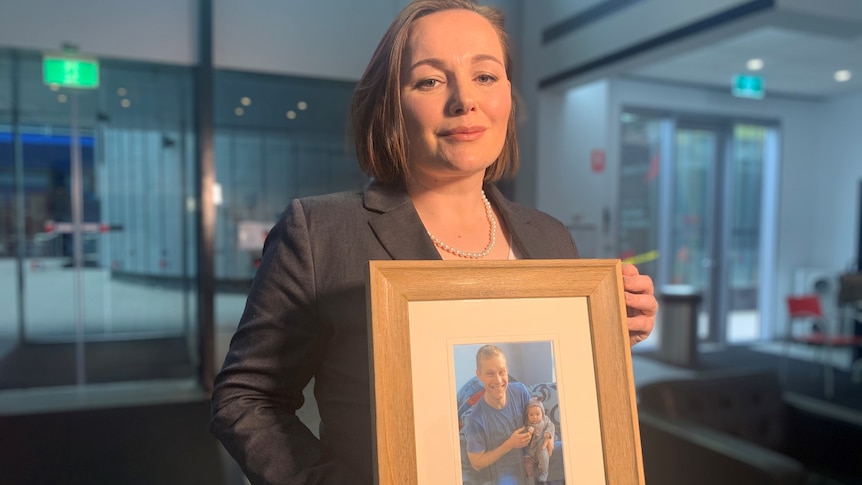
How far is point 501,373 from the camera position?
655 millimetres

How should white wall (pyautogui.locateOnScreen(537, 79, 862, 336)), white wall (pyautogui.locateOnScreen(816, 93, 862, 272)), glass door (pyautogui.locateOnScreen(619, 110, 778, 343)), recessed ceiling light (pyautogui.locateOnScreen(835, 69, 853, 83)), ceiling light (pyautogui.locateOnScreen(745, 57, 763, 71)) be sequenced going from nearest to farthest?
1. ceiling light (pyautogui.locateOnScreen(745, 57, 763, 71))
2. recessed ceiling light (pyautogui.locateOnScreen(835, 69, 853, 83))
3. glass door (pyautogui.locateOnScreen(619, 110, 778, 343))
4. white wall (pyautogui.locateOnScreen(537, 79, 862, 336))
5. white wall (pyautogui.locateOnScreen(816, 93, 862, 272))

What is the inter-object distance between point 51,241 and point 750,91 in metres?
7.13

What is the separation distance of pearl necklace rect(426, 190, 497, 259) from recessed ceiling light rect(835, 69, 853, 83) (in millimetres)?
7269

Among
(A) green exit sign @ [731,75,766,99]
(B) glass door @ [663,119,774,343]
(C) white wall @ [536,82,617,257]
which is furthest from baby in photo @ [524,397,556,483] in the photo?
(A) green exit sign @ [731,75,766,99]

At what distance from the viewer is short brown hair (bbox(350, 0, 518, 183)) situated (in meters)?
0.77

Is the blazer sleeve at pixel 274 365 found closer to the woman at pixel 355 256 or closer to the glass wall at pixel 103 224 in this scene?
the woman at pixel 355 256

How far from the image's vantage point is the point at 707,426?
8.69 feet

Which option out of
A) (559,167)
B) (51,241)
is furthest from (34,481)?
(559,167)

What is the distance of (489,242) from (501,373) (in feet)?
0.84

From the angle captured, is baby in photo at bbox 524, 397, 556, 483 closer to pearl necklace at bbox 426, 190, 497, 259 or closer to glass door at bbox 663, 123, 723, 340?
pearl necklace at bbox 426, 190, 497, 259

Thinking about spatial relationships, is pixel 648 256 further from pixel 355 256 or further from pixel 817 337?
pixel 355 256

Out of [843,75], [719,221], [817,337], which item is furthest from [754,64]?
[817,337]

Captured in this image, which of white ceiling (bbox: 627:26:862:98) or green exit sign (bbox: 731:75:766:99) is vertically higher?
white ceiling (bbox: 627:26:862:98)

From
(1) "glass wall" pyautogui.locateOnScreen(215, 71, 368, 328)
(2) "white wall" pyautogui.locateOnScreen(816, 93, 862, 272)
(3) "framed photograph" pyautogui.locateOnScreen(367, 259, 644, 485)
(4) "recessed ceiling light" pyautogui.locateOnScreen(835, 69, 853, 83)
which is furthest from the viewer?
(2) "white wall" pyautogui.locateOnScreen(816, 93, 862, 272)
